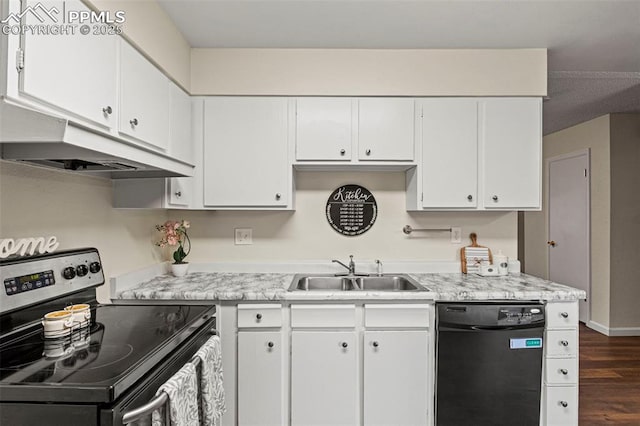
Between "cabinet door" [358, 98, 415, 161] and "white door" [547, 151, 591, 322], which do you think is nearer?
"cabinet door" [358, 98, 415, 161]

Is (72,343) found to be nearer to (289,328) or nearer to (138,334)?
(138,334)

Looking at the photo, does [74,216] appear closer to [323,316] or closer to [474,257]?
[323,316]

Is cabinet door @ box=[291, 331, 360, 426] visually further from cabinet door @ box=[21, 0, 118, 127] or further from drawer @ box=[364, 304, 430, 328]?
cabinet door @ box=[21, 0, 118, 127]

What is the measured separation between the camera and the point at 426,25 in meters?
2.15

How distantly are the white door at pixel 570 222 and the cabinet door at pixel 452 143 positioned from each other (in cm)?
296

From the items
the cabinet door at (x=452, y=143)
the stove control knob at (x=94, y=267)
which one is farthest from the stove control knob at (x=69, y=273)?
the cabinet door at (x=452, y=143)

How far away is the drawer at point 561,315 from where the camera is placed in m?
2.06

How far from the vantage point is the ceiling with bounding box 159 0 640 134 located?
6.45 ft

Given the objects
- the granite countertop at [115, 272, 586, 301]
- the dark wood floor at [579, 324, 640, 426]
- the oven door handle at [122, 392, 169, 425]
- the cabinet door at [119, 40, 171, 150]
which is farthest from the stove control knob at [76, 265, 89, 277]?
the dark wood floor at [579, 324, 640, 426]

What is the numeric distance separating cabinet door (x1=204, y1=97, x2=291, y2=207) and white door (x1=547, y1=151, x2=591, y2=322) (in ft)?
13.2

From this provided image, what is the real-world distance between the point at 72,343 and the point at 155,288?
0.90 m

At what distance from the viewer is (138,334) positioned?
4.34 feet

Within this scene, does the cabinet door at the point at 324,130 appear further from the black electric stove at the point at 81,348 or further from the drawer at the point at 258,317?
the black electric stove at the point at 81,348

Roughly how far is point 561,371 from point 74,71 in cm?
272
